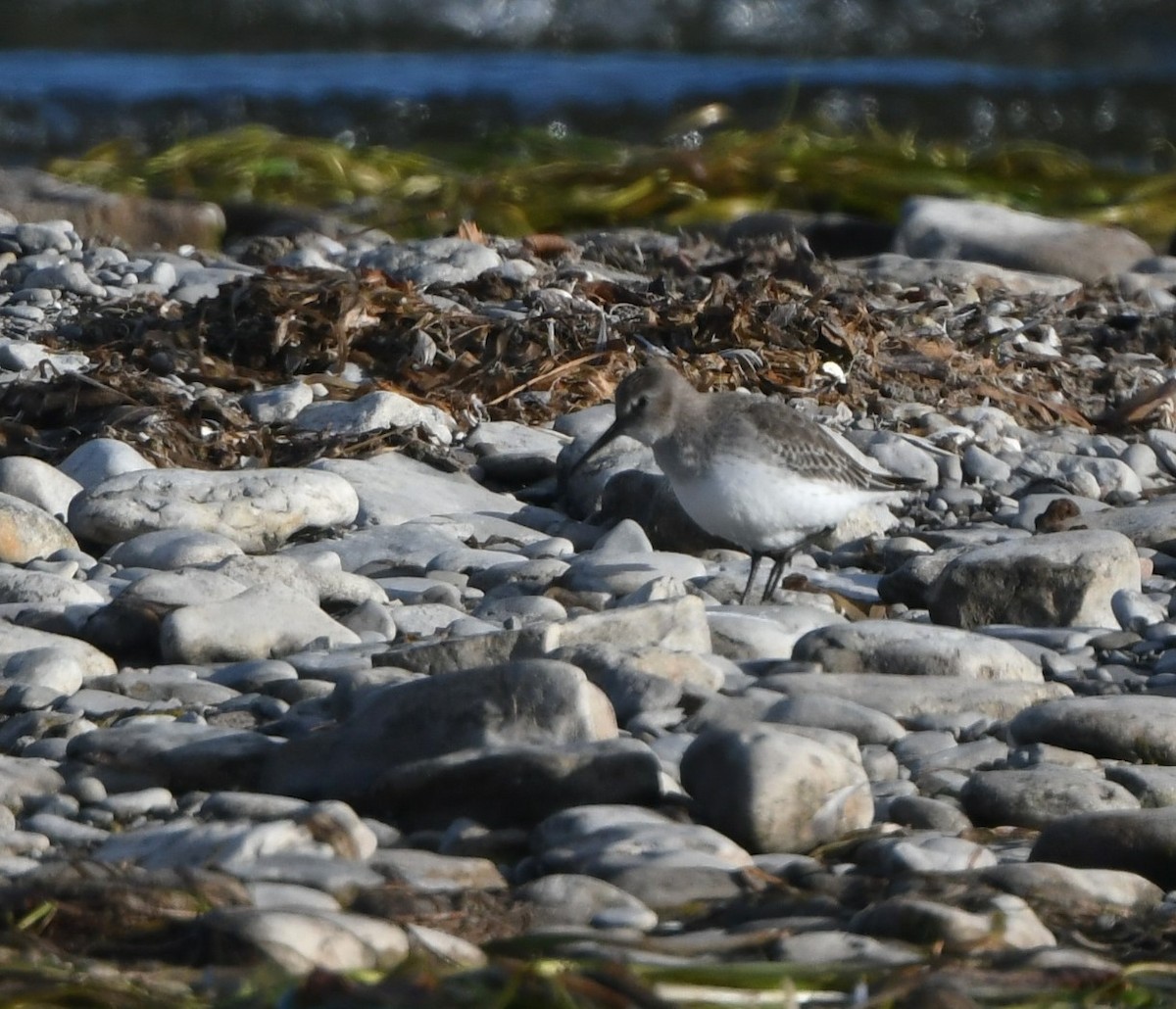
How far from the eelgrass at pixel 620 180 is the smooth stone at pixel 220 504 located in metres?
4.38

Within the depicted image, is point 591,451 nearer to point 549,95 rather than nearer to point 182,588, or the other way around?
point 182,588

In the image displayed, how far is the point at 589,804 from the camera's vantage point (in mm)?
3211

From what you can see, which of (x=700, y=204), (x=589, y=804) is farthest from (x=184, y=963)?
(x=700, y=204)

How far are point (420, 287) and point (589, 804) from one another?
4.09m

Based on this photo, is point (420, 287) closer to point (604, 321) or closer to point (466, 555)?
point (604, 321)

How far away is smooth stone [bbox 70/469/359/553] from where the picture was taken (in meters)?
4.96

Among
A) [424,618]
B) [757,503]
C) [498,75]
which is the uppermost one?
[757,503]

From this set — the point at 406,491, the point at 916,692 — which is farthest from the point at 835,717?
the point at 406,491

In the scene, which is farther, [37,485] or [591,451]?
[591,451]

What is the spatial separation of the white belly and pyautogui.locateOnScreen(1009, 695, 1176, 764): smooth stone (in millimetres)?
1169

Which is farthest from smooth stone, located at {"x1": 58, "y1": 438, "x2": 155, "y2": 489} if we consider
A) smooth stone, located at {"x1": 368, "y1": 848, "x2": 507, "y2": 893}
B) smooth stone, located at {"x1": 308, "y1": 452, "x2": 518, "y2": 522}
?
smooth stone, located at {"x1": 368, "y1": 848, "x2": 507, "y2": 893}

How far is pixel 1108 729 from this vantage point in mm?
3654

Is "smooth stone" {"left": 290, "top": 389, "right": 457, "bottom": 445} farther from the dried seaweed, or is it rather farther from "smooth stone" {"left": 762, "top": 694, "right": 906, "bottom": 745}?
"smooth stone" {"left": 762, "top": 694, "right": 906, "bottom": 745}

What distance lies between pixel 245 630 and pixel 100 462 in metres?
1.48
